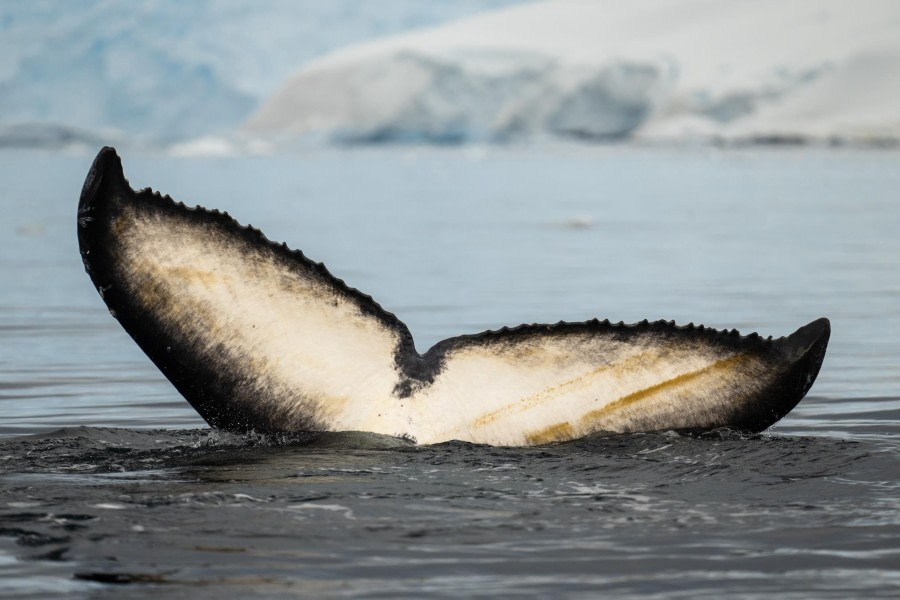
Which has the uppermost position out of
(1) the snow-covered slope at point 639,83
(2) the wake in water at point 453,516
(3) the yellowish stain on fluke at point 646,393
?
(1) the snow-covered slope at point 639,83

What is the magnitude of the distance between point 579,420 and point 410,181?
41.2 m

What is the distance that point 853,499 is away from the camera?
14.4 ft

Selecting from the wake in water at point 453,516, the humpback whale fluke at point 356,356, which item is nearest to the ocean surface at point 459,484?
the wake in water at point 453,516

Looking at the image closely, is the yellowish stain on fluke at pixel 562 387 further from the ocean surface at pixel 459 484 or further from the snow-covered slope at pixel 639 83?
the snow-covered slope at pixel 639 83

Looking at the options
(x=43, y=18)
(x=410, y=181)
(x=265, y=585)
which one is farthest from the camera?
(x=43, y=18)

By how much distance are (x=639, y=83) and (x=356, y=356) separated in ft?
278

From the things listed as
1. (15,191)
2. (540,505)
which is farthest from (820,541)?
(15,191)

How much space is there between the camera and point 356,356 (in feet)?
15.1

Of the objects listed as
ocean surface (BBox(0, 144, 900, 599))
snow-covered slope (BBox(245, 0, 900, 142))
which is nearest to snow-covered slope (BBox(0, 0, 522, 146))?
snow-covered slope (BBox(245, 0, 900, 142))

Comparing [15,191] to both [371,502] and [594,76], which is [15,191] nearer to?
[371,502]

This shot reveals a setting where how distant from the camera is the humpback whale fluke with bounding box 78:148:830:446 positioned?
14.8 feet

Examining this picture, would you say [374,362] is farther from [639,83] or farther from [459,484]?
[639,83]

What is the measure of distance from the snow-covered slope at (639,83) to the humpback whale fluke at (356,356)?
83.3 metres

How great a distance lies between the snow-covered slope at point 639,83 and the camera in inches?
3462
